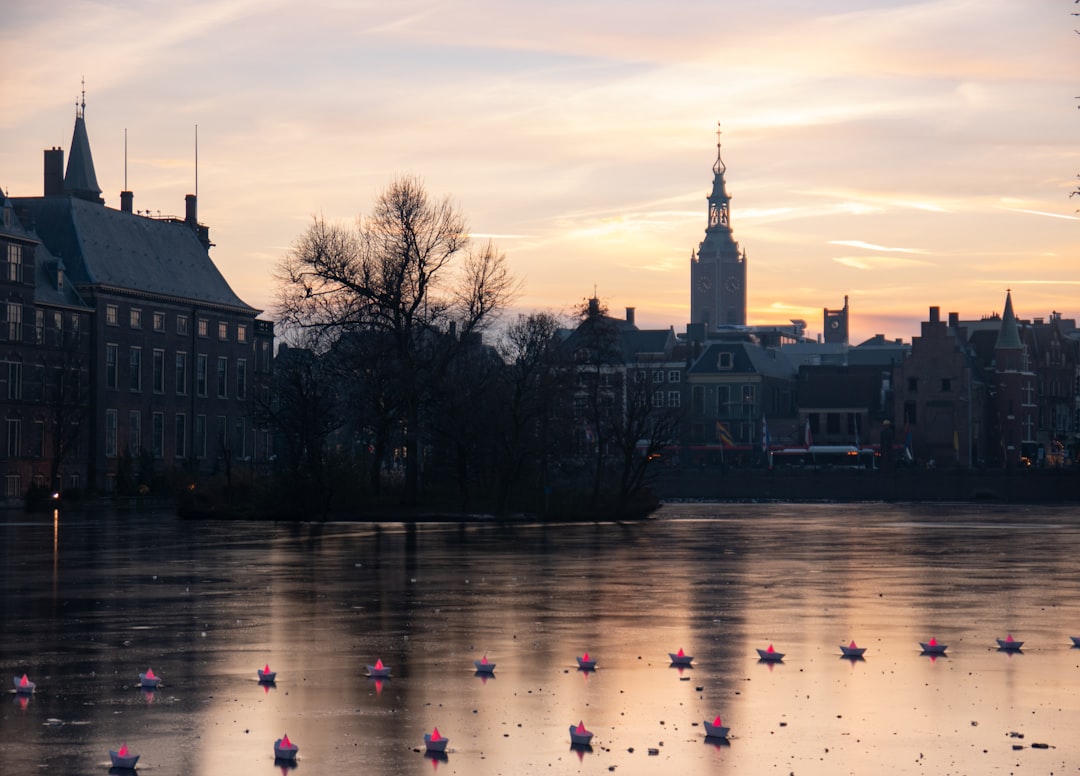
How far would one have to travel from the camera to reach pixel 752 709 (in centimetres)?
1360

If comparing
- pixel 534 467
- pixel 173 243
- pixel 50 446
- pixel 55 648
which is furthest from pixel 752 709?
pixel 173 243

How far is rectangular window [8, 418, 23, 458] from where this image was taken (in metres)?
95.9

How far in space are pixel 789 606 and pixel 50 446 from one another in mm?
81899

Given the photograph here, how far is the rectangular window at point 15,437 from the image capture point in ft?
315

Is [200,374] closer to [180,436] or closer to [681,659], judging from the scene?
[180,436]

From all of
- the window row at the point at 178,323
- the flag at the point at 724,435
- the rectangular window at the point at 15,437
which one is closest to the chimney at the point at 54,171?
the window row at the point at 178,323

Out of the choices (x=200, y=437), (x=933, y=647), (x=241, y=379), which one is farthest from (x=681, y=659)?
(x=241, y=379)

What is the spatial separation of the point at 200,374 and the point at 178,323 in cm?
436

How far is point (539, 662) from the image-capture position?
16656mm

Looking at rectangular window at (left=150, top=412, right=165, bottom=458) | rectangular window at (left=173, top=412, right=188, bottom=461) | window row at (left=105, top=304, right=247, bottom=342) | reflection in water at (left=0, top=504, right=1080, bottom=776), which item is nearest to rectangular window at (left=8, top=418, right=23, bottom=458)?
window row at (left=105, top=304, right=247, bottom=342)

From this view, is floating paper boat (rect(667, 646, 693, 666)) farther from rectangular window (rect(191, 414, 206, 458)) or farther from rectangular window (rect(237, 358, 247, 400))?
rectangular window (rect(237, 358, 247, 400))

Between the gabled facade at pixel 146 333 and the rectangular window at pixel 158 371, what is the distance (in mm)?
87

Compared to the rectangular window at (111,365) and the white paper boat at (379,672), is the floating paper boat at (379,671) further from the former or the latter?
the rectangular window at (111,365)

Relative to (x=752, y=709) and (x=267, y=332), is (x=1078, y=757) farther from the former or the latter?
(x=267, y=332)
